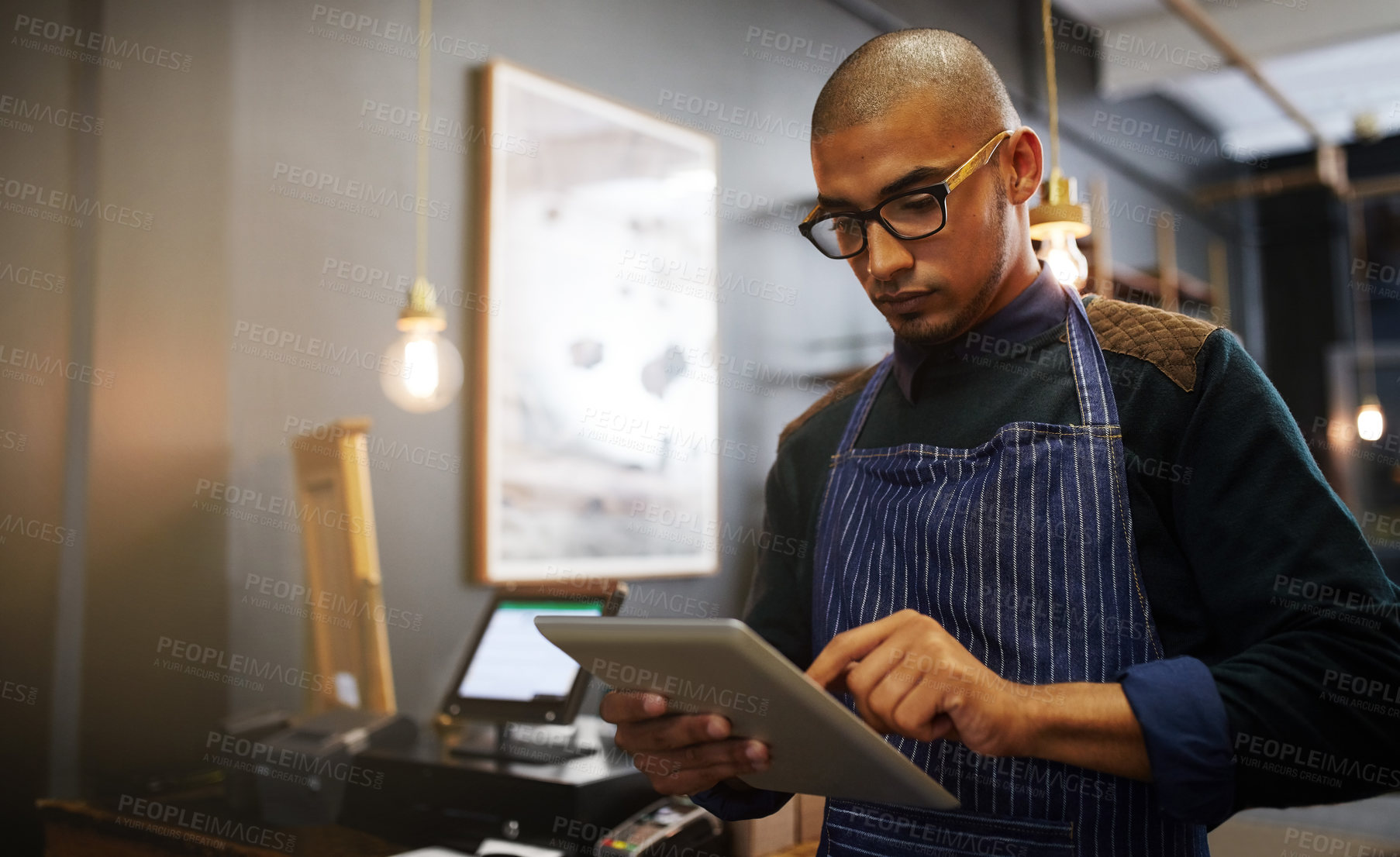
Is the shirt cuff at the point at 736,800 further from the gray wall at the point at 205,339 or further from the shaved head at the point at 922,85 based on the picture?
A: the gray wall at the point at 205,339

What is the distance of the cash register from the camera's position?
74.4 inches

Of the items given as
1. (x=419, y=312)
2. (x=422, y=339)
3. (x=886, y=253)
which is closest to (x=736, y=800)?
→ (x=886, y=253)

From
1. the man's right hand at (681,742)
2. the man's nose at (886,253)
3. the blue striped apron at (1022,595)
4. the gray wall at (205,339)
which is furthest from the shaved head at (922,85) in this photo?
the gray wall at (205,339)

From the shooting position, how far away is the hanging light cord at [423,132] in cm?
297

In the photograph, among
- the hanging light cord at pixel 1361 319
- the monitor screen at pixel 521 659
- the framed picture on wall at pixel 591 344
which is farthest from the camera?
the hanging light cord at pixel 1361 319

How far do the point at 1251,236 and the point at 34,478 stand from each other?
362 inches

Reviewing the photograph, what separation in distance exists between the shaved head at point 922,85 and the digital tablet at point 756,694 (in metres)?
0.65

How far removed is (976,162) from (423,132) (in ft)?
7.20

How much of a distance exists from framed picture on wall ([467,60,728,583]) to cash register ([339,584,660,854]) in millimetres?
679

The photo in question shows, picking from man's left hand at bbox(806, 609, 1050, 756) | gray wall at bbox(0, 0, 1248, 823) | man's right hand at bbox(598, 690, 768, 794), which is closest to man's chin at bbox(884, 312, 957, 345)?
man's left hand at bbox(806, 609, 1050, 756)

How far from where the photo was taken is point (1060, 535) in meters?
1.13

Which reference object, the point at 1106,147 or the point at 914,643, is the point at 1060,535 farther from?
the point at 1106,147

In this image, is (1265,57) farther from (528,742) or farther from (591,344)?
(528,742)

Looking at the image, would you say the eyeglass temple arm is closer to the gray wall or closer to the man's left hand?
the man's left hand
